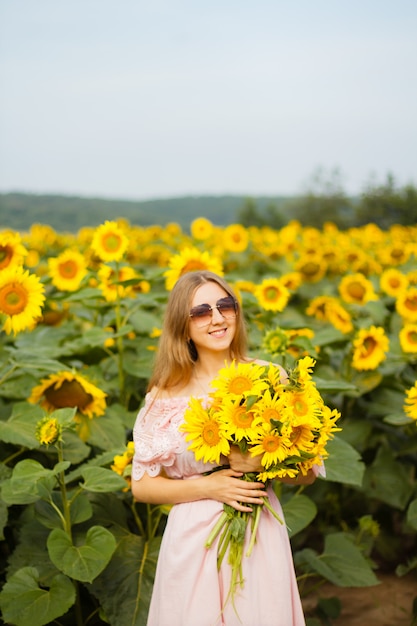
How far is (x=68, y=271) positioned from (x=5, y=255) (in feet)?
2.60

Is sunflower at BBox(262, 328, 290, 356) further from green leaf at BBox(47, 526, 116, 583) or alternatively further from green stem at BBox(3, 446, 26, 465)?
green stem at BBox(3, 446, 26, 465)

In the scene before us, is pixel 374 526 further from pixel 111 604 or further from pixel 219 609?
pixel 219 609

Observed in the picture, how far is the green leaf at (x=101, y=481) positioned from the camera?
7.92 feet

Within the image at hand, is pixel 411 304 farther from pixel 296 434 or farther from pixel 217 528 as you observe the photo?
pixel 217 528

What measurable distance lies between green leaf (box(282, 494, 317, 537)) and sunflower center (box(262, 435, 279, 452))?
0.87m

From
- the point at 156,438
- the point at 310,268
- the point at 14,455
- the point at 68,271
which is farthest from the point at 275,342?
the point at 310,268

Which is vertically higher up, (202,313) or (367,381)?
(202,313)

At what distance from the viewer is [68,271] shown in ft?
12.5

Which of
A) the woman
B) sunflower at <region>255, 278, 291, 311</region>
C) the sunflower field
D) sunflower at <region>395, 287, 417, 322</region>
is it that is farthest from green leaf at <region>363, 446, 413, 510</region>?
the woman

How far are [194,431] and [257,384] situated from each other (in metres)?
0.20

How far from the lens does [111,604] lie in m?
2.54

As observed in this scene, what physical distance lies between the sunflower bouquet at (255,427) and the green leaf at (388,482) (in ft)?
5.31

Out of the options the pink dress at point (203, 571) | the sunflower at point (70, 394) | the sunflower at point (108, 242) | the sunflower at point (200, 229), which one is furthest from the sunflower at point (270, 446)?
the sunflower at point (200, 229)

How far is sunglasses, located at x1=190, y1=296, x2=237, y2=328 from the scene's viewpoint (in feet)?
7.18
